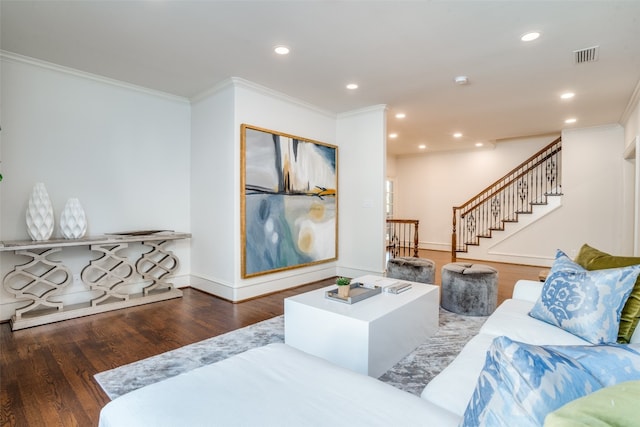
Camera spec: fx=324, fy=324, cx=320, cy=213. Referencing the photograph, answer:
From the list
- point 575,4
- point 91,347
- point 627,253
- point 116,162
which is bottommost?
point 91,347

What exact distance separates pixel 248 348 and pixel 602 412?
2487 mm

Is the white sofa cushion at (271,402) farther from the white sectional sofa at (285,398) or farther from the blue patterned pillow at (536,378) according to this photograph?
the blue patterned pillow at (536,378)

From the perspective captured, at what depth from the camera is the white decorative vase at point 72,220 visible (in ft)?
11.2

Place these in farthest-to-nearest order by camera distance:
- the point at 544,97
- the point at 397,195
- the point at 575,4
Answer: the point at 397,195 → the point at 544,97 → the point at 575,4

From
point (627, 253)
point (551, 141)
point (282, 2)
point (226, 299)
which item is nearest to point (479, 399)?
point (282, 2)

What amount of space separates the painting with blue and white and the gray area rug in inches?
49.4

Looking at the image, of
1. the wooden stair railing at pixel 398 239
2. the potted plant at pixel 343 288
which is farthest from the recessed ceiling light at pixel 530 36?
the wooden stair railing at pixel 398 239

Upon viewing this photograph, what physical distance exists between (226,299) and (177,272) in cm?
101

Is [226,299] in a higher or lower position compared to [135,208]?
lower

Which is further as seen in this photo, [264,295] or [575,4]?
[264,295]

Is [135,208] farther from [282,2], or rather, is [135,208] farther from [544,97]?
[544,97]

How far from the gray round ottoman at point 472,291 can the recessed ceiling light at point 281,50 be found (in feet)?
9.49

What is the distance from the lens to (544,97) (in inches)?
177

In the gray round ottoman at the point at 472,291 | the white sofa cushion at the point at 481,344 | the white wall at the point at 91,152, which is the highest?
the white wall at the point at 91,152
